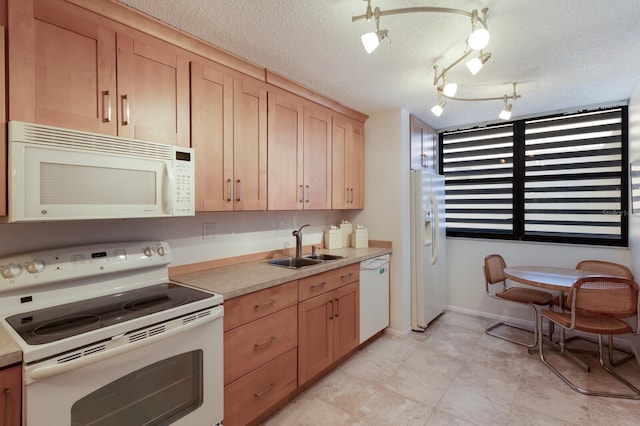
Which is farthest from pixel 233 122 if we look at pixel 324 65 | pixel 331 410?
pixel 331 410

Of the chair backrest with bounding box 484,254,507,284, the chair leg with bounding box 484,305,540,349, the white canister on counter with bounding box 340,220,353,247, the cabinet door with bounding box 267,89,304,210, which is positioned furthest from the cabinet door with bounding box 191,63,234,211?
the chair leg with bounding box 484,305,540,349

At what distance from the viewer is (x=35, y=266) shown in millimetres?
1462

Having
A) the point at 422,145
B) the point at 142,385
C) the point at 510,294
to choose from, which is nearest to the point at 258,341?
the point at 142,385

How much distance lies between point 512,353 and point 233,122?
3.15 m

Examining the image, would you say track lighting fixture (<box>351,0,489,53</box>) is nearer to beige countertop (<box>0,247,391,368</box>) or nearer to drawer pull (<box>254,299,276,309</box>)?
beige countertop (<box>0,247,391,368</box>)

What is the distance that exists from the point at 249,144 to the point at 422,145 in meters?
2.24

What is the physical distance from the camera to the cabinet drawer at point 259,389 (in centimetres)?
178

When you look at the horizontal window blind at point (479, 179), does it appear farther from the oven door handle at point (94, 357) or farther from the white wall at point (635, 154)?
the oven door handle at point (94, 357)

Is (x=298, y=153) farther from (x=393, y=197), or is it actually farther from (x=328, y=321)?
(x=328, y=321)

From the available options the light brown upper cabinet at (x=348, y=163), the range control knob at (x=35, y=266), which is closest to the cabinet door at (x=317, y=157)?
the light brown upper cabinet at (x=348, y=163)

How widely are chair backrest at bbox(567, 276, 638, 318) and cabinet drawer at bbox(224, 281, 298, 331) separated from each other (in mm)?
2103

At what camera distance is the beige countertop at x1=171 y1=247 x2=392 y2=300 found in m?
1.84

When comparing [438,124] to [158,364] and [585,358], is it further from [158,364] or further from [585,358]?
[158,364]

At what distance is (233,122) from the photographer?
7.02 ft
